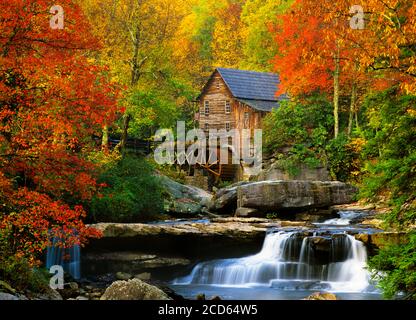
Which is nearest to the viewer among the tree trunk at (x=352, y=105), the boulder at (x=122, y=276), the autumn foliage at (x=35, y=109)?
the autumn foliage at (x=35, y=109)

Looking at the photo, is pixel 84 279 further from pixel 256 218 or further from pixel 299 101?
pixel 299 101

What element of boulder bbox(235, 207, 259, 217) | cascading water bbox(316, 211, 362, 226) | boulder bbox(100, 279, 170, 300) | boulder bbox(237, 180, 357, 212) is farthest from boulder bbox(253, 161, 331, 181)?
boulder bbox(100, 279, 170, 300)

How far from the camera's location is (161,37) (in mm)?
23469

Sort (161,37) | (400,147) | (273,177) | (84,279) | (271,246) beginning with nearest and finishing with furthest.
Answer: (400,147)
(84,279)
(271,246)
(161,37)
(273,177)

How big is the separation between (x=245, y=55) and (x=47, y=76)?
40.7 m

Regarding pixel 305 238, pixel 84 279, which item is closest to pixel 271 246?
pixel 305 238

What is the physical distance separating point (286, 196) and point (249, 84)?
19.6m

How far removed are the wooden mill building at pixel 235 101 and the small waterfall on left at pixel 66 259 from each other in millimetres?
20925

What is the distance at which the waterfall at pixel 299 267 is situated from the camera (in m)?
15.0

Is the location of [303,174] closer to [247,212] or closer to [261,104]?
[247,212]

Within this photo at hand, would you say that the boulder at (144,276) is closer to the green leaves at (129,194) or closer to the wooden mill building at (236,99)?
the green leaves at (129,194)

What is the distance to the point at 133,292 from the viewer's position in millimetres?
9797

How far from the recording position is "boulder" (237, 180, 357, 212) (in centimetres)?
2127

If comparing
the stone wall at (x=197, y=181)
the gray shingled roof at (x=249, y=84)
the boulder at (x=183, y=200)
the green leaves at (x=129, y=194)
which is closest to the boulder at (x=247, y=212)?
the boulder at (x=183, y=200)
